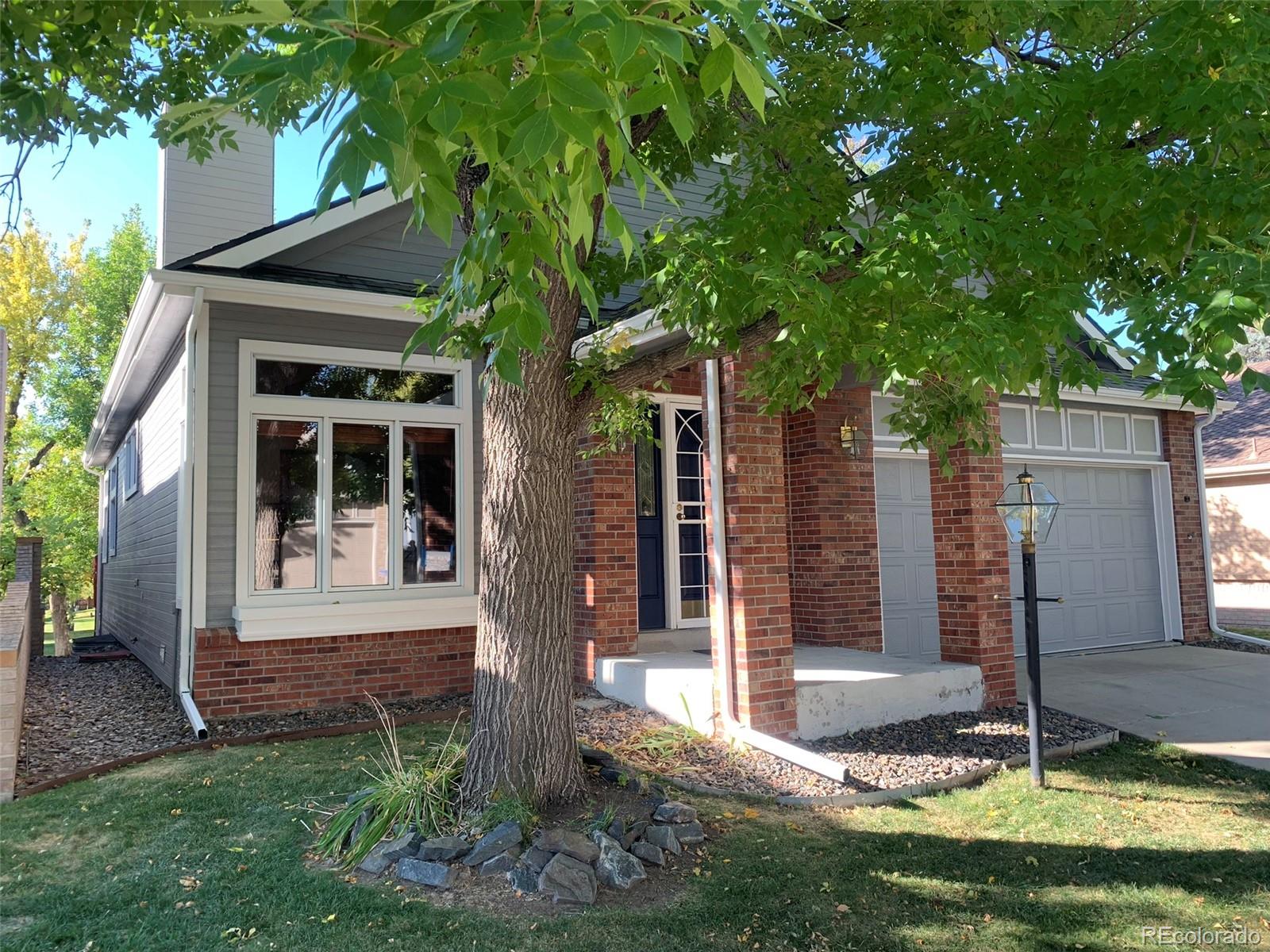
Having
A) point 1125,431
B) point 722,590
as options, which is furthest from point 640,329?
point 1125,431

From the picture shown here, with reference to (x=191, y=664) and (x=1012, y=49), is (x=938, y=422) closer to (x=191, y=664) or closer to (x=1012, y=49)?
(x=1012, y=49)

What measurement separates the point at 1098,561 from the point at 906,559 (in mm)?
3794

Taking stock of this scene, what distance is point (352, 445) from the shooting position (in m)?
7.67

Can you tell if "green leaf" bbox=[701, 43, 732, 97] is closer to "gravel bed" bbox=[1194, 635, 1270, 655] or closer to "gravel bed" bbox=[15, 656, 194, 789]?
"gravel bed" bbox=[15, 656, 194, 789]

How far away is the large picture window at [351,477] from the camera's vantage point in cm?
728

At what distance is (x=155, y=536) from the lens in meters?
9.90

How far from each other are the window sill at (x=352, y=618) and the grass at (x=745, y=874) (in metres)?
1.43

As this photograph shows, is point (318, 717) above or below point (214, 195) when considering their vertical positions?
below

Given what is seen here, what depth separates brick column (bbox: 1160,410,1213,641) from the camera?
11.8 metres

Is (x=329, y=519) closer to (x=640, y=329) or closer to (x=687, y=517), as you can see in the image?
(x=640, y=329)

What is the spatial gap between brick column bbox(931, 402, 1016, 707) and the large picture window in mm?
4414

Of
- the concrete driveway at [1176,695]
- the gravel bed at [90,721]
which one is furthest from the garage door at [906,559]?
the gravel bed at [90,721]

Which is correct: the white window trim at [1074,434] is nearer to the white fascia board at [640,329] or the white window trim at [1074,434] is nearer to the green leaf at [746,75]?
the white fascia board at [640,329]

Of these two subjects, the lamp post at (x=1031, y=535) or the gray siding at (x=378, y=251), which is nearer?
the lamp post at (x=1031, y=535)
